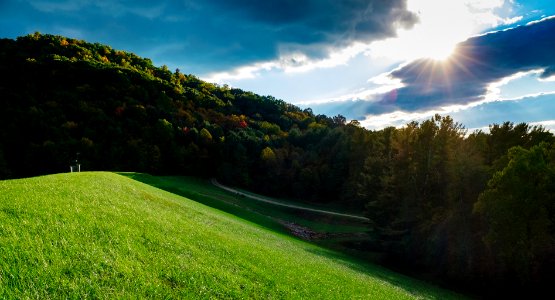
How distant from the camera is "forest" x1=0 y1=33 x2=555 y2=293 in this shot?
33500mm

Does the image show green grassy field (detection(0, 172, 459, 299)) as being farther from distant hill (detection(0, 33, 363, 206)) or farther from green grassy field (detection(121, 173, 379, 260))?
distant hill (detection(0, 33, 363, 206))

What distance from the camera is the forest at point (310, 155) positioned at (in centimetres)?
3350

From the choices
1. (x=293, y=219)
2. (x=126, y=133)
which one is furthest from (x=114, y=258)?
(x=126, y=133)

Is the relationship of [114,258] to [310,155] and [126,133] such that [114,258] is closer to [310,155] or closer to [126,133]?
[310,155]

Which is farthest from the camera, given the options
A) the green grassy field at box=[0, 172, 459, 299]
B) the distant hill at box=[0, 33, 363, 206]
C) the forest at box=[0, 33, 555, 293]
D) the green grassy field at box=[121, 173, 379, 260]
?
the distant hill at box=[0, 33, 363, 206]

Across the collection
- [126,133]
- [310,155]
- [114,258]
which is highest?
[126,133]

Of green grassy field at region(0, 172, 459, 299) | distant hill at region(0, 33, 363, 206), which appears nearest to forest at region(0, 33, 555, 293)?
distant hill at region(0, 33, 363, 206)

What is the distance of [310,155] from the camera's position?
9906cm

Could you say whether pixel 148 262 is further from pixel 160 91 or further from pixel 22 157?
pixel 160 91

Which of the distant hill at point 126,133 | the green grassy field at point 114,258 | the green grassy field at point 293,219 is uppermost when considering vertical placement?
the distant hill at point 126,133

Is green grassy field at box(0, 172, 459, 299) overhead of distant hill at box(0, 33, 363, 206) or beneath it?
beneath

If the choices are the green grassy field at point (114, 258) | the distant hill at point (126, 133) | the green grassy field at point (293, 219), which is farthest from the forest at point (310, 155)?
the green grassy field at point (114, 258)

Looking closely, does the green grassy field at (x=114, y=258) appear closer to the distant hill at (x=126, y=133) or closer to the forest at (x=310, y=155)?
the forest at (x=310, y=155)

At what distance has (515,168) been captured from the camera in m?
33.2
